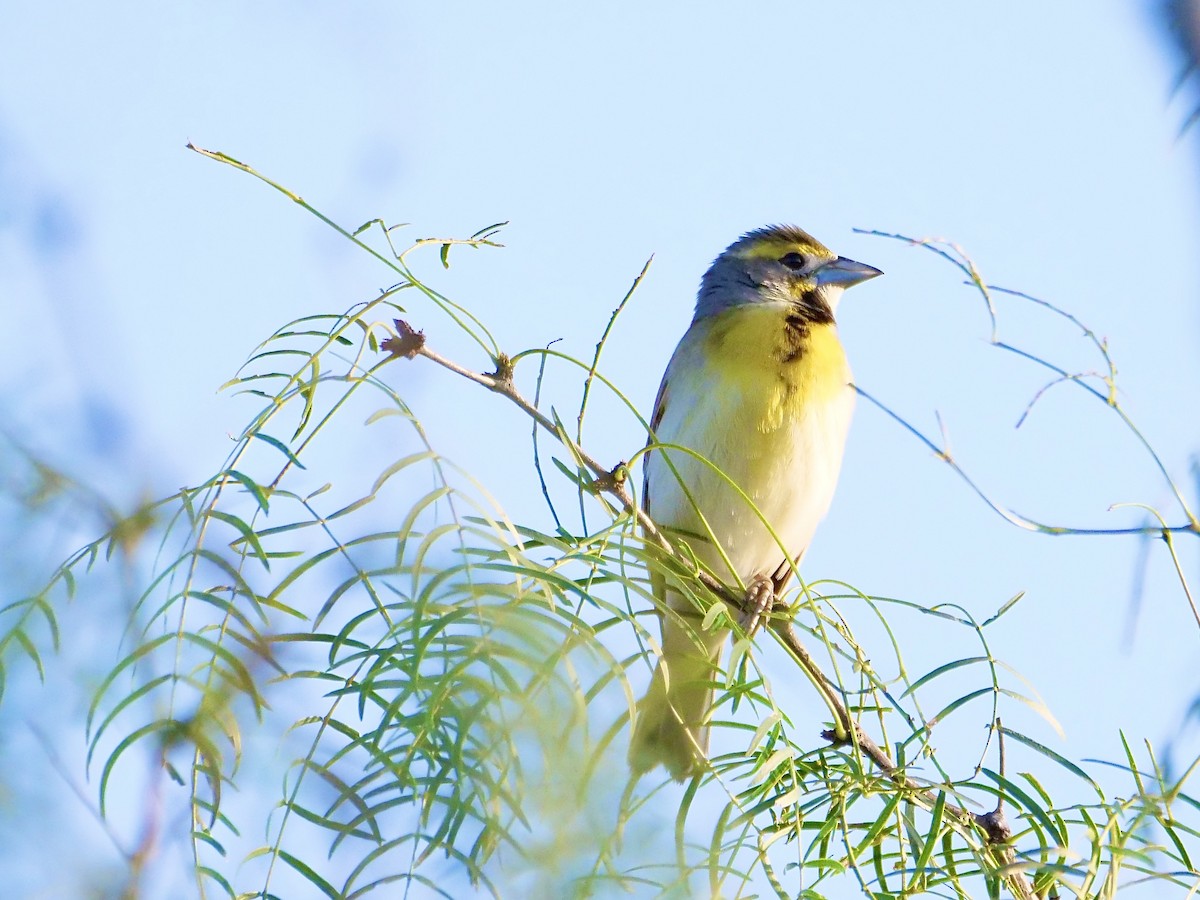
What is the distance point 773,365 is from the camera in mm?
5020

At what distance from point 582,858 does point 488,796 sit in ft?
0.50

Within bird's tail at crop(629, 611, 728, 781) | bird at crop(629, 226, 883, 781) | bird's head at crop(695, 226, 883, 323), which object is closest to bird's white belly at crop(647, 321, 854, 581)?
bird at crop(629, 226, 883, 781)

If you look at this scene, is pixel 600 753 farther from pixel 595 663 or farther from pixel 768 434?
pixel 768 434

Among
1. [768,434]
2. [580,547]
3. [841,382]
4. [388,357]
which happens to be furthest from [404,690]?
[841,382]

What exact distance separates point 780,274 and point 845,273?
0.29 metres

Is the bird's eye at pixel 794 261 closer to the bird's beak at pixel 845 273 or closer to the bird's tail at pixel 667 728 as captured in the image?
the bird's beak at pixel 845 273

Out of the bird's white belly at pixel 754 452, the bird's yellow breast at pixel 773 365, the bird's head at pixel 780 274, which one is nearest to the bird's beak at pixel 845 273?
the bird's head at pixel 780 274

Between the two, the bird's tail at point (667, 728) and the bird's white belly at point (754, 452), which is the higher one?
the bird's white belly at point (754, 452)

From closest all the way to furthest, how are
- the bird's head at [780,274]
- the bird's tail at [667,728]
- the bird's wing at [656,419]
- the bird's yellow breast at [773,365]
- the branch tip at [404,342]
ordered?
the bird's tail at [667,728] → the branch tip at [404,342] → the bird's yellow breast at [773,365] → the bird's wing at [656,419] → the bird's head at [780,274]

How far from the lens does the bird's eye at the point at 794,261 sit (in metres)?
6.05

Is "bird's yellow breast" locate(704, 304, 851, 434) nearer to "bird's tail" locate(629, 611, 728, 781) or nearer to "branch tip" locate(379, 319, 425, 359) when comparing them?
"bird's tail" locate(629, 611, 728, 781)

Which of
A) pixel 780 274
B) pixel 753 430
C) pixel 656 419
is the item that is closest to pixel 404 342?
pixel 753 430

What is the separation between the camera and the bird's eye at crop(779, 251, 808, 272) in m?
6.05

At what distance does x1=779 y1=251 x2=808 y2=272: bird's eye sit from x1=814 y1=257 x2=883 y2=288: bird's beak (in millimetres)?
77
